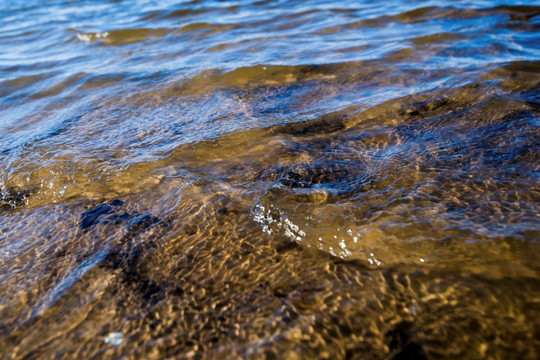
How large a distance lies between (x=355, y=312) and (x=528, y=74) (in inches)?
189

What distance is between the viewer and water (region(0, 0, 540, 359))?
201 cm

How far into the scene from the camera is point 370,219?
8.85 ft

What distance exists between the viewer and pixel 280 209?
2881 mm

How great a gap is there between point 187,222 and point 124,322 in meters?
0.94

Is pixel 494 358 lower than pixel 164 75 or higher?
lower

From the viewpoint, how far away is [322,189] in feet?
10.0

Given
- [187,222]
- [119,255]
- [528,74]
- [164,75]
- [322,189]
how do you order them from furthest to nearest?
[164,75] → [528,74] → [322,189] → [187,222] → [119,255]

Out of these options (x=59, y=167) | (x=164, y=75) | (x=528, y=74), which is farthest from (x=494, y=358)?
(x=164, y=75)

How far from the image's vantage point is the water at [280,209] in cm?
201

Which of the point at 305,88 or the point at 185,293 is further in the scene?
the point at 305,88

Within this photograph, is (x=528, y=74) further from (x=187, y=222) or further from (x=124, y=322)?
(x=124, y=322)

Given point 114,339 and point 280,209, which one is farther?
point 280,209

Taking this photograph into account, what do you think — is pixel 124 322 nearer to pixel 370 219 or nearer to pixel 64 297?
pixel 64 297

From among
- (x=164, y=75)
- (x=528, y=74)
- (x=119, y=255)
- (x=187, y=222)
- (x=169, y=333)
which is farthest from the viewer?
(x=164, y=75)
